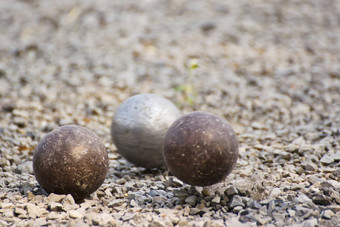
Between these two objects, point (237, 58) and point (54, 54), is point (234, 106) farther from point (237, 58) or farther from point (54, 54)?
point (54, 54)

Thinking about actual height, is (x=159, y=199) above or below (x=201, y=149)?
below

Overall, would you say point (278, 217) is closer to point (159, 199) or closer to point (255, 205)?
point (255, 205)

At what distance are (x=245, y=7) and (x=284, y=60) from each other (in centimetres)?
308

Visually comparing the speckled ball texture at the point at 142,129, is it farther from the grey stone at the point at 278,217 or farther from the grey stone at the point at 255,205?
the grey stone at the point at 278,217

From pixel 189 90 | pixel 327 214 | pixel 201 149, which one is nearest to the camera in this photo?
pixel 327 214

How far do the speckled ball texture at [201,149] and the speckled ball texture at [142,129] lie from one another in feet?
3.08

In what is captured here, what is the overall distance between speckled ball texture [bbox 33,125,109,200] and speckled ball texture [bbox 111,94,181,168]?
3.25ft

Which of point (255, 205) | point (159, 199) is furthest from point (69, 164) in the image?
point (255, 205)

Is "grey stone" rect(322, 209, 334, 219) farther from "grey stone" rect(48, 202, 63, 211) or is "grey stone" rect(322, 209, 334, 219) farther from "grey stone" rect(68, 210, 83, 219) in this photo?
"grey stone" rect(48, 202, 63, 211)

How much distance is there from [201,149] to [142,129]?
1355 mm

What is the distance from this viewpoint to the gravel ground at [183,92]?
A: 14.4 ft

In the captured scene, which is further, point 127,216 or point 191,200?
point 191,200

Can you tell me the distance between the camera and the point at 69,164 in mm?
4492

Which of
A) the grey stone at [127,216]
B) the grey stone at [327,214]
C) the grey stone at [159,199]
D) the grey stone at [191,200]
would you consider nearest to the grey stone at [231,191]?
the grey stone at [191,200]
